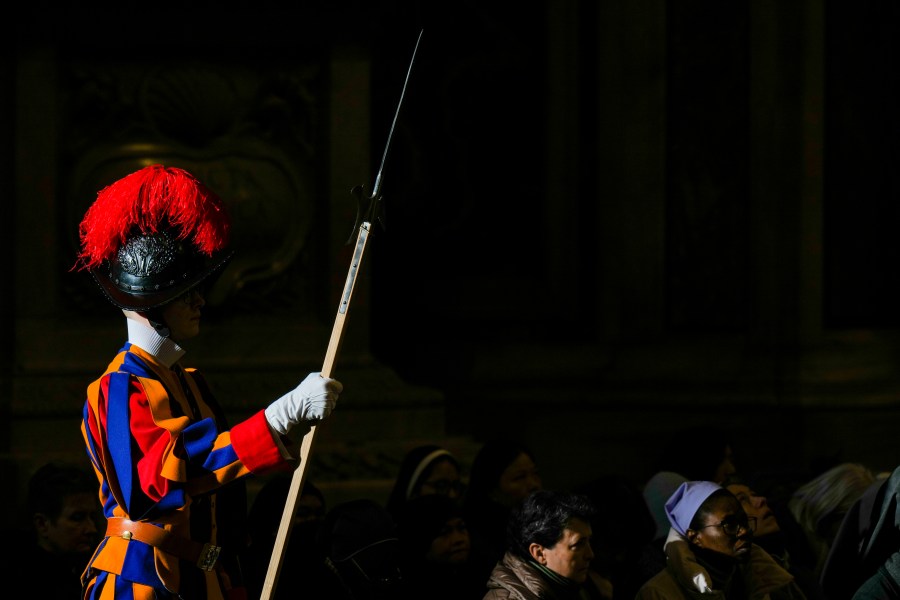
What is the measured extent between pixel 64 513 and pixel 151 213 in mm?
1563

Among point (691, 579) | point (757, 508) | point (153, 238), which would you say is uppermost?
point (153, 238)

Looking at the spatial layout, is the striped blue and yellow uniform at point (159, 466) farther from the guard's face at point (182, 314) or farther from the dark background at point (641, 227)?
the dark background at point (641, 227)

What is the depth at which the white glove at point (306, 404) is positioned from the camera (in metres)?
4.21

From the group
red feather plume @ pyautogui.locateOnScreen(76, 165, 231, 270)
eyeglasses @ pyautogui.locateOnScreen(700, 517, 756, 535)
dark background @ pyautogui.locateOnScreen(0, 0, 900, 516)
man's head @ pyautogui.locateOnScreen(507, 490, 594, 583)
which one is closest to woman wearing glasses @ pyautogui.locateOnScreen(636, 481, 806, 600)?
eyeglasses @ pyautogui.locateOnScreen(700, 517, 756, 535)

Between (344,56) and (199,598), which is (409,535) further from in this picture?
(344,56)

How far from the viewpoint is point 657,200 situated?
886 cm

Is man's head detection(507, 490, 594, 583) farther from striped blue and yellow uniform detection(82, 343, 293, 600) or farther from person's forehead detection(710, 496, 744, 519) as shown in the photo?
striped blue and yellow uniform detection(82, 343, 293, 600)

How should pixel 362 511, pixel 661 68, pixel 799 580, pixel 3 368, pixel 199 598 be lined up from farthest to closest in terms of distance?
pixel 661 68
pixel 3 368
pixel 799 580
pixel 362 511
pixel 199 598

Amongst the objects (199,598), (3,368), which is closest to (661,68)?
(3,368)

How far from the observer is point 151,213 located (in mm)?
4457

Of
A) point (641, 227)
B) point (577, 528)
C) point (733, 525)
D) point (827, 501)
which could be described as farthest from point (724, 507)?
point (641, 227)

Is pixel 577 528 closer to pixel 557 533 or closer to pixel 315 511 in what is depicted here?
pixel 557 533

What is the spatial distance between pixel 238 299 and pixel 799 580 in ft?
8.76

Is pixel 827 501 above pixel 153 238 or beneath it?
beneath
